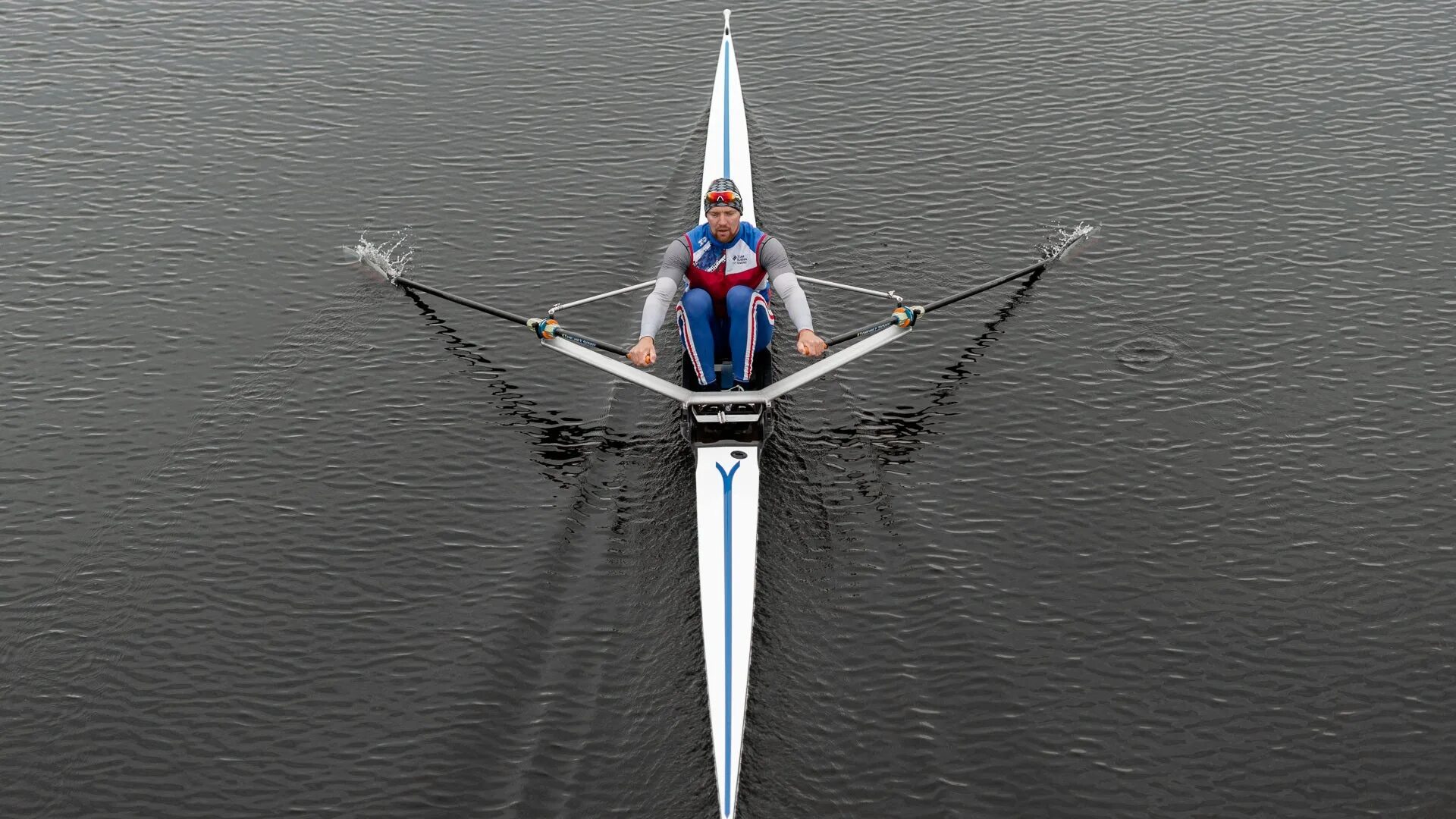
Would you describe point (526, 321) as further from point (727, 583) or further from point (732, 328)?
point (727, 583)

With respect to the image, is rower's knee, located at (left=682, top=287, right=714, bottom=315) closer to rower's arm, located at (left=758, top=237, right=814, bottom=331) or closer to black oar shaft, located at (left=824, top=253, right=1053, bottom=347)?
rower's arm, located at (left=758, top=237, right=814, bottom=331)

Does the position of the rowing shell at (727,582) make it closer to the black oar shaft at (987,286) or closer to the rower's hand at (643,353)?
the rower's hand at (643,353)

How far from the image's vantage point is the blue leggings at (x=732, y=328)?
25766 millimetres

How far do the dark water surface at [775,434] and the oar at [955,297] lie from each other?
1.36 feet

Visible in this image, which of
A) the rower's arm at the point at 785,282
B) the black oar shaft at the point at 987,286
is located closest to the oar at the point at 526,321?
the rower's arm at the point at 785,282

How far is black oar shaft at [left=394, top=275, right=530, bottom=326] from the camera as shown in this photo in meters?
29.7

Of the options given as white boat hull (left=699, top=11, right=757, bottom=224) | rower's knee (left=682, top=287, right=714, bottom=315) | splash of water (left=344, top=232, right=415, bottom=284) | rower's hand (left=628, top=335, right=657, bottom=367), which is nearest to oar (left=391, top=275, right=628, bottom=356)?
splash of water (left=344, top=232, right=415, bottom=284)

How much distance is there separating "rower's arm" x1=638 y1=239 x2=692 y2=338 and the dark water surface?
8.50ft

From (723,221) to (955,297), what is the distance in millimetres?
6430

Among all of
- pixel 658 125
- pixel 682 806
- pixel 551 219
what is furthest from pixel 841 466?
pixel 658 125

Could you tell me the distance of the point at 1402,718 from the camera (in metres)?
21.2

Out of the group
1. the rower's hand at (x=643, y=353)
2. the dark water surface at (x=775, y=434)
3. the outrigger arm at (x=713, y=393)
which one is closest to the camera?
the dark water surface at (x=775, y=434)

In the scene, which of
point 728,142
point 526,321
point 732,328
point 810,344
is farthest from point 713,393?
point 728,142

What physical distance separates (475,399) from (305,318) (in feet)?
17.5
